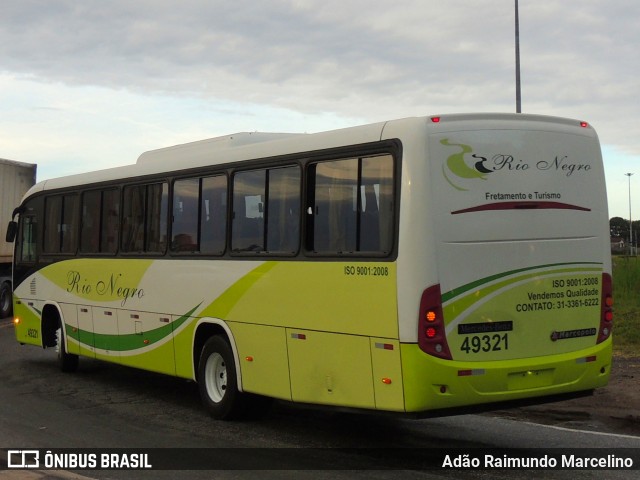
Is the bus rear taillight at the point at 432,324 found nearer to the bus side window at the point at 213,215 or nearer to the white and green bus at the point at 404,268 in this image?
the white and green bus at the point at 404,268

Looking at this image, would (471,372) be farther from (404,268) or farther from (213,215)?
(213,215)

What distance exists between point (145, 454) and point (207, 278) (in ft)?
8.79

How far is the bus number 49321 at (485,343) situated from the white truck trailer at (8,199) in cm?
2025

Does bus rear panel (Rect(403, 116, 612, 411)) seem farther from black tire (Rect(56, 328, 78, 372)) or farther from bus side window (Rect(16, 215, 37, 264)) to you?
bus side window (Rect(16, 215, 37, 264))

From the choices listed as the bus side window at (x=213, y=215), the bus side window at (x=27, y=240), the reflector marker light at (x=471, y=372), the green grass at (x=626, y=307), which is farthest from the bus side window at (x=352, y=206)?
the green grass at (x=626, y=307)

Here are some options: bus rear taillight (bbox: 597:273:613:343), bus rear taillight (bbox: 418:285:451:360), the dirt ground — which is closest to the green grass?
the dirt ground

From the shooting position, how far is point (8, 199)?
26516 millimetres

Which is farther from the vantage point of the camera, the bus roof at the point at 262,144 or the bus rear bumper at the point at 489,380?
the bus roof at the point at 262,144

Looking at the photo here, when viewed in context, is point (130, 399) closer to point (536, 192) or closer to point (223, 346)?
point (223, 346)

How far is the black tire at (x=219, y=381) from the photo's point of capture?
10.3 m

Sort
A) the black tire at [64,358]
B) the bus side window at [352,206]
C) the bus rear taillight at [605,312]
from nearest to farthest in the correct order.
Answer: the bus side window at [352,206] → the bus rear taillight at [605,312] → the black tire at [64,358]

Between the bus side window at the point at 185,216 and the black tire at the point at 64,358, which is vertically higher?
Result: the bus side window at the point at 185,216

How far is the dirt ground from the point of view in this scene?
394 inches

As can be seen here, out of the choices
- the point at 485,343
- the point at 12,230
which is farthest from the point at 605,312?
the point at 12,230
